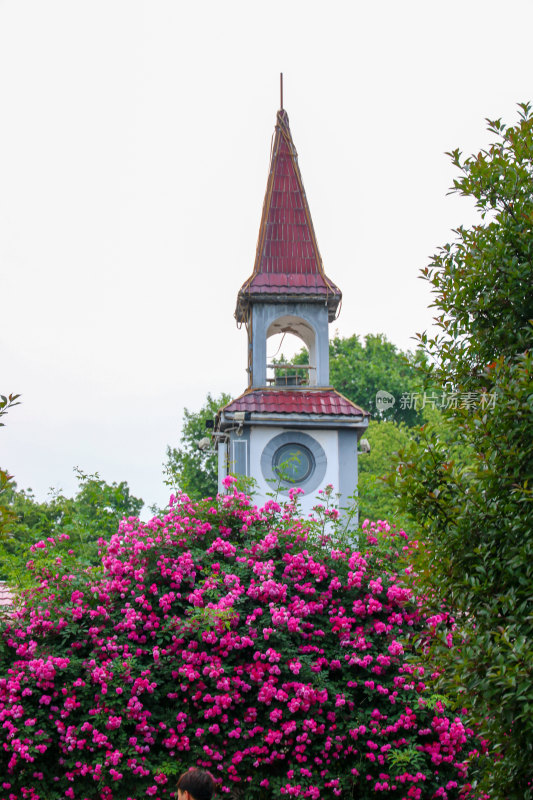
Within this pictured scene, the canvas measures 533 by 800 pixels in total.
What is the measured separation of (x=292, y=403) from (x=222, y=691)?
9790 mm

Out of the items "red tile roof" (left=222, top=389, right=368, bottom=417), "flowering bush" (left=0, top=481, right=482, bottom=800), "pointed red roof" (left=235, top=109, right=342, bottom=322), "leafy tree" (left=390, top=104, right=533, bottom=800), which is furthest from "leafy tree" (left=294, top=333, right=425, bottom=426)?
"leafy tree" (left=390, top=104, right=533, bottom=800)

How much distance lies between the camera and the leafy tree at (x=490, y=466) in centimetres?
435

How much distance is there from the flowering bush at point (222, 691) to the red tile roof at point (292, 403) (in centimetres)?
846

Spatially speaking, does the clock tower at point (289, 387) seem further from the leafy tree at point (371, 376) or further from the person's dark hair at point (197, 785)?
the leafy tree at point (371, 376)

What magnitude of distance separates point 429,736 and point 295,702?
1278mm

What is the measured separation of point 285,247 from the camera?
59.0ft

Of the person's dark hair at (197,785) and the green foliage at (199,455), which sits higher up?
the green foliage at (199,455)

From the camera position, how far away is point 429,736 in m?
7.31

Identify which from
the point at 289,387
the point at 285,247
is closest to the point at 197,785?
the point at 289,387

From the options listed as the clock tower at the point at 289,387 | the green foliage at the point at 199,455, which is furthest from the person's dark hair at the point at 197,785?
the green foliage at the point at 199,455

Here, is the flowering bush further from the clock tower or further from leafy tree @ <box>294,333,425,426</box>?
leafy tree @ <box>294,333,425,426</box>

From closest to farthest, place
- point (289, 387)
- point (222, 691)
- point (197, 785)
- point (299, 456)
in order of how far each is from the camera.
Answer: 1. point (197, 785)
2. point (222, 691)
3. point (299, 456)
4. point (289, 387)

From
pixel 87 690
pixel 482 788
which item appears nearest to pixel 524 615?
pixel 482 788

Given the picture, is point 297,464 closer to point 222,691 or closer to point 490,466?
point 222,691
